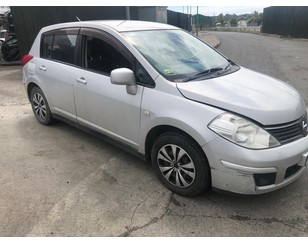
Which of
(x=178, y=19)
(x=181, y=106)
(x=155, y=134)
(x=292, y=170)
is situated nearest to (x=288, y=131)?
(x=292, y=170)

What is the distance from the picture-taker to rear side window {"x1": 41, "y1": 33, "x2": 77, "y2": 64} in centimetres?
424

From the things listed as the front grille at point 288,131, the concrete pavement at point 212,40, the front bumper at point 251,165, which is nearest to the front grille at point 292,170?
the front bumper at point 251,165

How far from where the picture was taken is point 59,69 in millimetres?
4375

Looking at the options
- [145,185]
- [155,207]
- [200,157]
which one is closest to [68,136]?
[145,185]

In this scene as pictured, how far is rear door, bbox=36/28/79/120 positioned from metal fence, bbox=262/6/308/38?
877 inches

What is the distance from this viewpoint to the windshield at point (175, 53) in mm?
3316

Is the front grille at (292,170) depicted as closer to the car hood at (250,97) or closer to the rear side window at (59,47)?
the car hood at (250,97)

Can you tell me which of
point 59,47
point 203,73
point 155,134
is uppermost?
point 59,47

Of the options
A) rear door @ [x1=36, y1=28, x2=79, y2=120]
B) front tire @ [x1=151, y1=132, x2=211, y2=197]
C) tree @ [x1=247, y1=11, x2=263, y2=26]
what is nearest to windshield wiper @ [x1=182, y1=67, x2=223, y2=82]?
front tire @ [x1=151, y1=132, x2=211, y2=197]

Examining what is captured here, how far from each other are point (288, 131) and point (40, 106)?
12.5ft

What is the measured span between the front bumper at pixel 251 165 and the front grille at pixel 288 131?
0.05 meters

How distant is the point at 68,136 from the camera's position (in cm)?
479

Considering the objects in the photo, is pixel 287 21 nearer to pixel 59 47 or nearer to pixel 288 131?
pixel 59 47

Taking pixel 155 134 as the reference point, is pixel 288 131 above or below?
above
